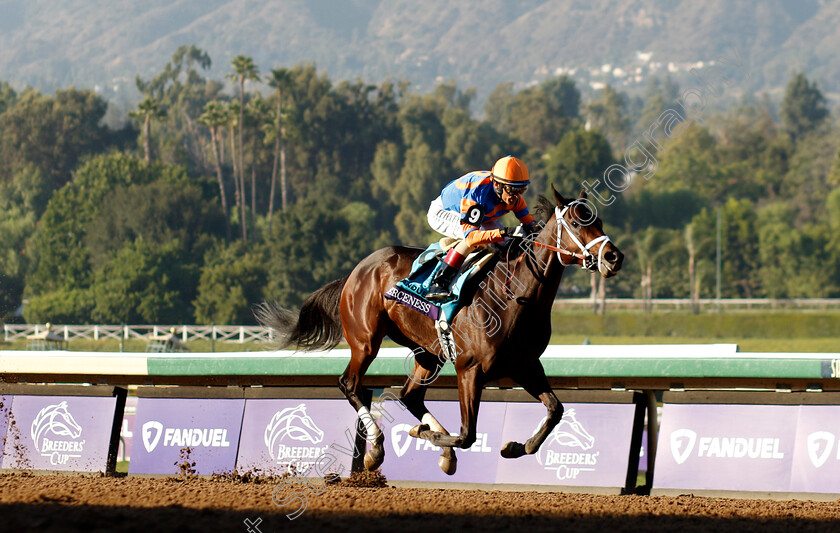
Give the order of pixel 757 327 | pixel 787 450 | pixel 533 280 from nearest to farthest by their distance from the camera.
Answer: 1. pixel 533 280
2. pixel 787 450
3. pixel 757 327

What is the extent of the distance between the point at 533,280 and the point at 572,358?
1.37 metres

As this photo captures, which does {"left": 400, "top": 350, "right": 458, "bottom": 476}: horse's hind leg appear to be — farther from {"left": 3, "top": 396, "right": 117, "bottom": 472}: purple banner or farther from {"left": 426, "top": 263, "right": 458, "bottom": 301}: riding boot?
{"left": 3, "top": 396, "right": 117, "bottom": 472}: purple banner

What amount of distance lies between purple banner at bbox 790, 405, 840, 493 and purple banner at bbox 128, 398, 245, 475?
4705mm

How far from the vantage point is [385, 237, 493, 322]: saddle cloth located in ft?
23.7

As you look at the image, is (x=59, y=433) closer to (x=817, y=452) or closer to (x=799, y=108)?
(x=817, y=452)

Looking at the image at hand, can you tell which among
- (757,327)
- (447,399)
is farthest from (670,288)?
(447,399)

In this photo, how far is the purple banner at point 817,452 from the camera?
24.3 ft

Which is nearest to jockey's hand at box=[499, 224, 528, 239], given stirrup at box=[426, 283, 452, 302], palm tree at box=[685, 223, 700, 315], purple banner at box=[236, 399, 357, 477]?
stirrup at box=[426, 283, 452, 302]

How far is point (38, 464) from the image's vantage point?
32.1 feet

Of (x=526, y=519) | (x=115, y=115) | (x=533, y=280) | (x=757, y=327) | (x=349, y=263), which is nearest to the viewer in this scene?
(x=526, y=519)

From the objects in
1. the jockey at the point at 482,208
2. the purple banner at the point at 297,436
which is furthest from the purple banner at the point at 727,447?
the purple banner at the point at 297,436

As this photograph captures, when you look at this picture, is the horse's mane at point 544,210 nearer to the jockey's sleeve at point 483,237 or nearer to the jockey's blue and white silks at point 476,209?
the jockey's blue and white silks at point 476,209

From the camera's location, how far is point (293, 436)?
899cm

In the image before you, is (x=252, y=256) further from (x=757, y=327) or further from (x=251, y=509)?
(x=251, y=509)
